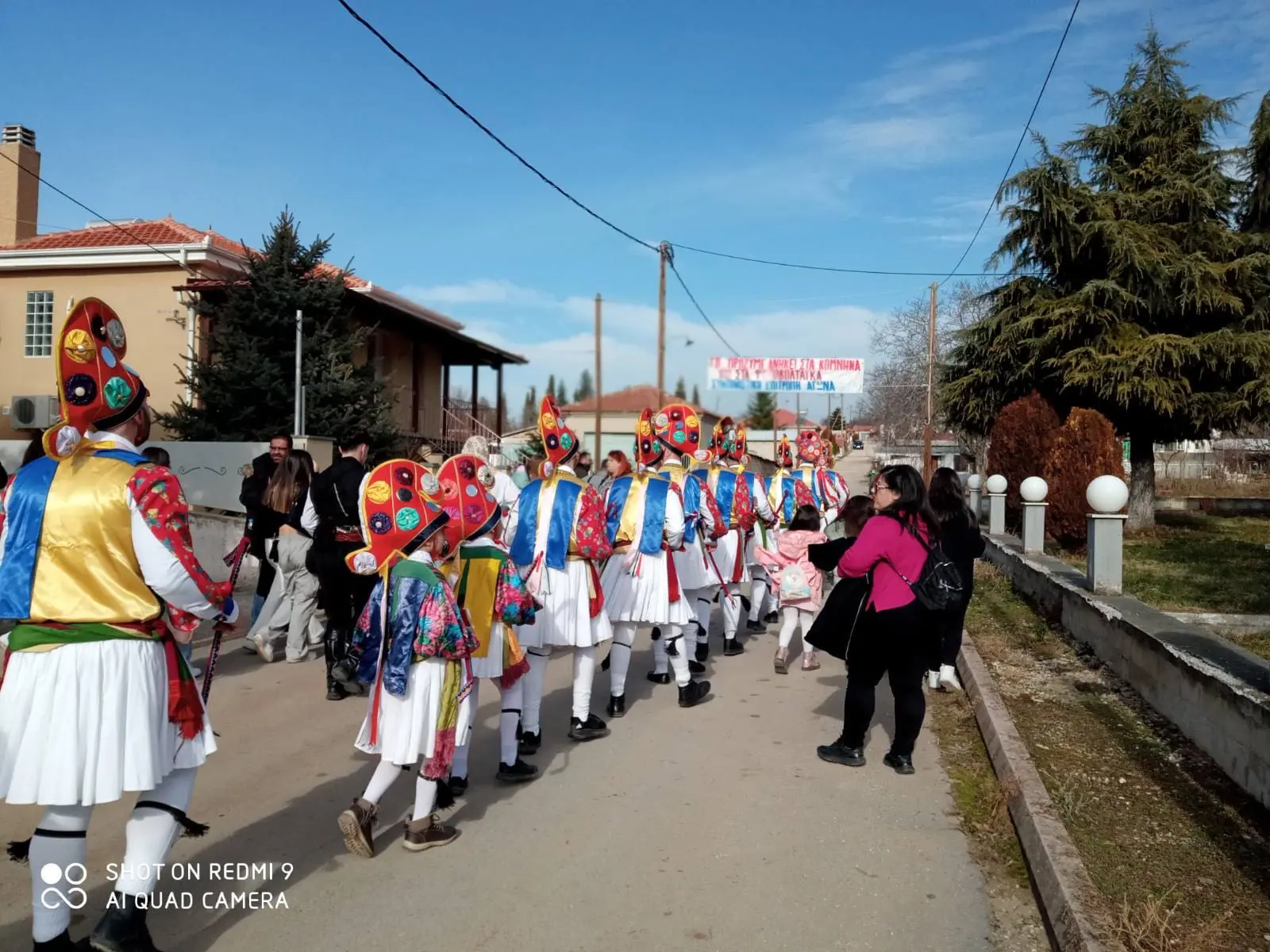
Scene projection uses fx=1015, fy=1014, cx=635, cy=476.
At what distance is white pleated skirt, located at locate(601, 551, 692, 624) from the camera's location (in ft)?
23.8

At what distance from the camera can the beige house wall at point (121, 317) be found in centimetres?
2170

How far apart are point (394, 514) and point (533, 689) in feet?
6.88

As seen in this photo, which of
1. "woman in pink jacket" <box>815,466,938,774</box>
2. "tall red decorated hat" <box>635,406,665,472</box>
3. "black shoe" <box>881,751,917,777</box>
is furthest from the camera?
"tall red decorated hat" <box>635,406,665,472</box>

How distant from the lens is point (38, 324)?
2261cm

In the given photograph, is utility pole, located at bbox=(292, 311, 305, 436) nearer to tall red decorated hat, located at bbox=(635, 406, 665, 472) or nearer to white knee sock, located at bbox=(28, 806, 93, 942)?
tall red decorated hat, located at bbox=(635, 406, 665, 472)

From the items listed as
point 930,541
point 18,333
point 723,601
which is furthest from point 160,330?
point 930,541

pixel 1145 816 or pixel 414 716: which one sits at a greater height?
pixel 414 716

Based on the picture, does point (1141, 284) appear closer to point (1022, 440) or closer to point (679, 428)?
point (1022, 440)

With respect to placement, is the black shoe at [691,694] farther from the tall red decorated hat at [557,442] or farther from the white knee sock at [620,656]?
the tall red decorated hat at [557,442]

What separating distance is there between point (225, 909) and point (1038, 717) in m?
5.04

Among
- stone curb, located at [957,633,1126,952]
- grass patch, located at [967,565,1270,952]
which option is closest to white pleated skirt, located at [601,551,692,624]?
stone curb, located at [957,633,1126,952]

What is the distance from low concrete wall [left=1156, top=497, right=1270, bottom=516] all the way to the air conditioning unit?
951 inches

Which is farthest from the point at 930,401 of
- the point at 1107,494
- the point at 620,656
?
the point at 620,656

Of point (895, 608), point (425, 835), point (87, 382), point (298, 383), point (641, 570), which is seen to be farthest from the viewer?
point (298, 383)
